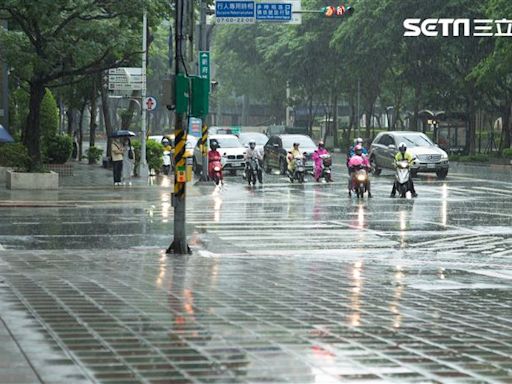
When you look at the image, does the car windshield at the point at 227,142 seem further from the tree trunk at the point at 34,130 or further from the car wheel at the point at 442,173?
the tree trunk at the point at 34,130

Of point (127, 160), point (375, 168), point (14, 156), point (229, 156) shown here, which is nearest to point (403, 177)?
point (127, 160)

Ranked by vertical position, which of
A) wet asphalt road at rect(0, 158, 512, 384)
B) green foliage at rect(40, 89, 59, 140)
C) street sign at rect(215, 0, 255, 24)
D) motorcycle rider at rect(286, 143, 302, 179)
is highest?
street sign at rect(215, 0, 255, 24)

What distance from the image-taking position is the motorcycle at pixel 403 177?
3366 cm

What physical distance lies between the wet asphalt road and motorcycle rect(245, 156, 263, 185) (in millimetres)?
12608

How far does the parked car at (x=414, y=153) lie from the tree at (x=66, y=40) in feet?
48.6

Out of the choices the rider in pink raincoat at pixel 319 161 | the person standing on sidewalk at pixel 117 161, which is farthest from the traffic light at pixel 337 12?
the person standing on sidewalk at pixel 117 161

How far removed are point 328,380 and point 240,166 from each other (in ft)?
139

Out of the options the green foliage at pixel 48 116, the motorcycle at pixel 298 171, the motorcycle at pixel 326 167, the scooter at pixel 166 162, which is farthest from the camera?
the scooter at pixel 166 162

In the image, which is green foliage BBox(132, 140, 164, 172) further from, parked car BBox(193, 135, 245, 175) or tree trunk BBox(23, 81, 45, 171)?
tree trunk BBox(23, 81, 45, 171)

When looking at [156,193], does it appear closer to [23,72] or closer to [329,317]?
[23,72]

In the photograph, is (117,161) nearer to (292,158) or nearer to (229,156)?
(292,158)

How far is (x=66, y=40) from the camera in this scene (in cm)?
3556

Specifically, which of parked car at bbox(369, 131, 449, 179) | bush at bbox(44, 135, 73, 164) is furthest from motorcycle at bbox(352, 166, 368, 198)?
bush at bbox(44, 135, 73, 164)

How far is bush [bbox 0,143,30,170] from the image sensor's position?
36.8 meters
